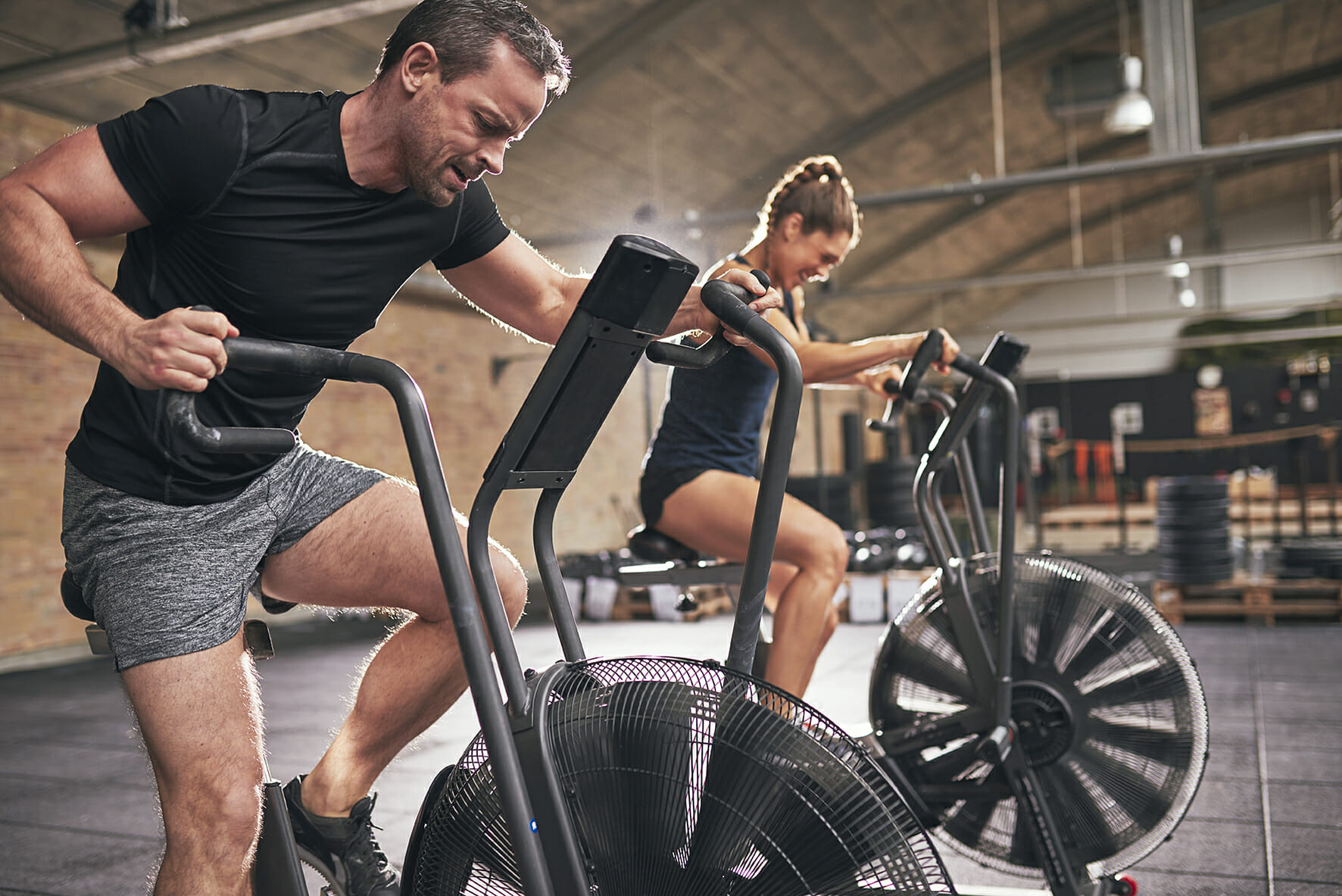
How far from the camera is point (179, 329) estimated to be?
1029 mm

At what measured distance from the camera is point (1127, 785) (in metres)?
2.11

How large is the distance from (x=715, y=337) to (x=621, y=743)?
1.71 feet

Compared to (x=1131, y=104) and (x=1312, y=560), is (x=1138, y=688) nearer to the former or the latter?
(x=1312, y=560)

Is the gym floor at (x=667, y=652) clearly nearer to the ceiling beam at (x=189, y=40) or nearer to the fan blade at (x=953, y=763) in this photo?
the fan blade at (x=953, y=763)

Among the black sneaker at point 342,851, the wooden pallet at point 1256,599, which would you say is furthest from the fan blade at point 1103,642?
the wooden pallet at point 1256,599

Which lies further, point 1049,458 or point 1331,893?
point 1049,458

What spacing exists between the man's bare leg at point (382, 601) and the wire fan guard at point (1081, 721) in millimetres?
1085

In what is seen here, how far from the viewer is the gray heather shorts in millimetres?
1335

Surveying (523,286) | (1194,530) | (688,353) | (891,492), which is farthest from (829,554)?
(891,492)

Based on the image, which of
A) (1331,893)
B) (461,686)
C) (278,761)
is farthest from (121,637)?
(278,761)

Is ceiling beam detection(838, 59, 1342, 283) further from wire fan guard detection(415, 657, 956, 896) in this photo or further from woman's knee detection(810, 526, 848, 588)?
wire fan guard detection(415, 657, 956, 896)

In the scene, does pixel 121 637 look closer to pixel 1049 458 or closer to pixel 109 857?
pixel 109 857

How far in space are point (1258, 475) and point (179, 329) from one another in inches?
599

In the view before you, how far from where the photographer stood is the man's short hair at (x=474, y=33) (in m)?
1.29
